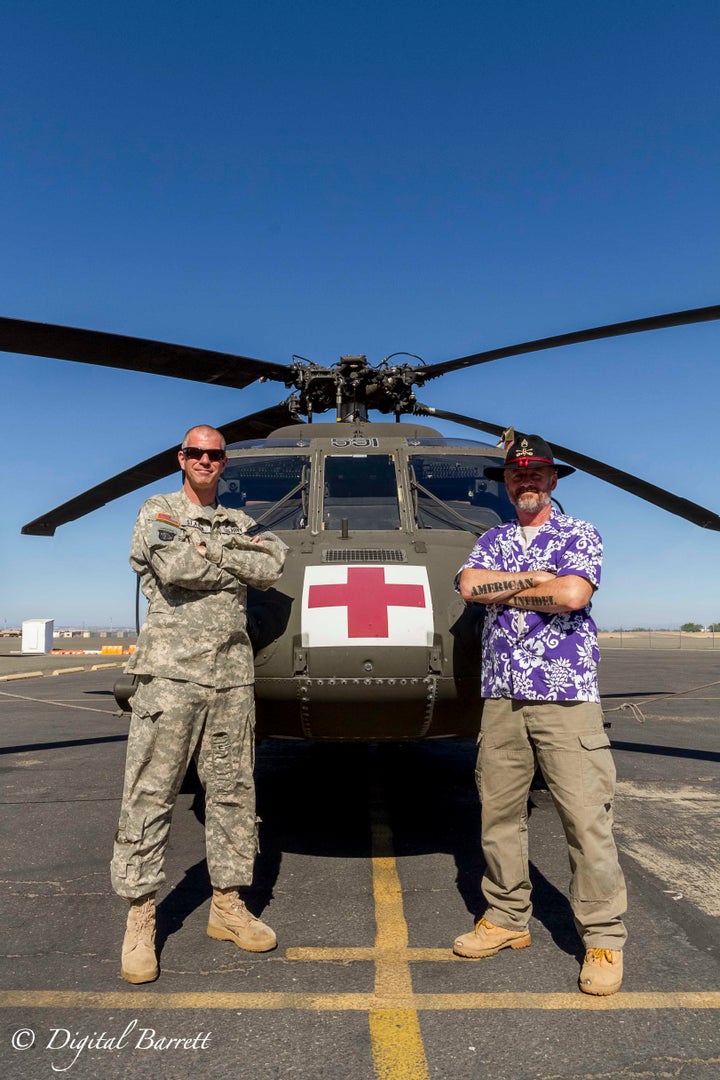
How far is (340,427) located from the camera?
616 centimetres

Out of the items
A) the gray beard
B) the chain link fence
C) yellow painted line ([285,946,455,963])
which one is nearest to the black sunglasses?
the gray beard

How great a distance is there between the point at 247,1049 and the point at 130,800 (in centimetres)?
109

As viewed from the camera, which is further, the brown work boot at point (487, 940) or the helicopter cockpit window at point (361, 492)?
the helicopter cockpit window at point (361, 492)

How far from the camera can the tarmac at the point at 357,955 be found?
253 cm

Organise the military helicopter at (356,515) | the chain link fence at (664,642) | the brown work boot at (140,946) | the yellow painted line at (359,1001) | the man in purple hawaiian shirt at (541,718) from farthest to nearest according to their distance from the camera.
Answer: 1. the chain link fence at (664,642)
2. the military helicopter at (356,515)
3. the man in purple hawaiian shirt at (541,718)
4. the brown work boot at (140,946)
5. the yellow painted line at (359,1001)

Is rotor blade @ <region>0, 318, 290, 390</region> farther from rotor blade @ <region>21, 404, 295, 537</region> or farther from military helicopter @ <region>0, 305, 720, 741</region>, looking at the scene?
rotor blade @ <region>21, 404, 295, 537</region>

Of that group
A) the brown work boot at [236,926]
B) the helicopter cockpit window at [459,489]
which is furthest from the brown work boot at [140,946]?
the helicopter cockpit window at [459,489]

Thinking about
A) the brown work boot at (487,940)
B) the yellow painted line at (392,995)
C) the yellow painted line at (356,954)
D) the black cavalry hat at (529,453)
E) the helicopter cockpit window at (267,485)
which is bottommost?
the yellow painted line at (356,954)

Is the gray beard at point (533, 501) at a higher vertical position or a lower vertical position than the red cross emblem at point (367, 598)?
higher

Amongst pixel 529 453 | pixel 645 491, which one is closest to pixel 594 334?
pixel 645 491

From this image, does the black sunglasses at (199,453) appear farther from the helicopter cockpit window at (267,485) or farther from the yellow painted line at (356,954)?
the yellow painted line at (356,954)

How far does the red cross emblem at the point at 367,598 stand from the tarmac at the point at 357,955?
1.31 metres

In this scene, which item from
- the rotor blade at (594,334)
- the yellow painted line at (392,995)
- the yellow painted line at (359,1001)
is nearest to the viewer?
the yellow painted line at (392,995)

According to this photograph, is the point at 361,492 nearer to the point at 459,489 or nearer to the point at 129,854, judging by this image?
the point at 459,489
